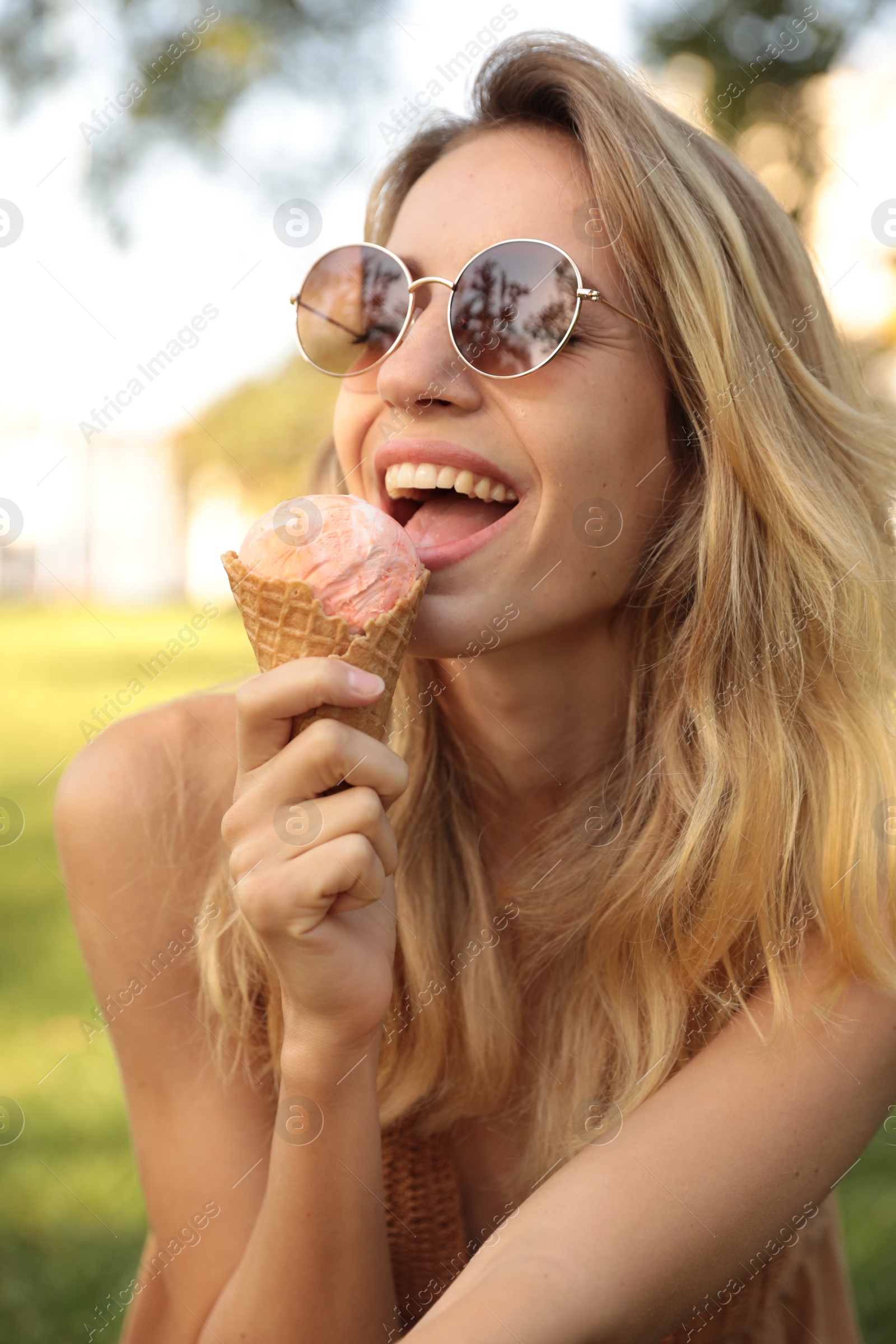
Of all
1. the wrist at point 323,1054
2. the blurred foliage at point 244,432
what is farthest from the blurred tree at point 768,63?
the blurred foliage at point 244,432

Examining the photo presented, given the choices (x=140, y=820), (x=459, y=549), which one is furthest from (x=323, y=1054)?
(x=459, y=549)

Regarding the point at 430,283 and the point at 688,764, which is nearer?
the point at 430,283

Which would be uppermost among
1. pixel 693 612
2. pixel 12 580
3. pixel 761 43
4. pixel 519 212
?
pixel 761 43

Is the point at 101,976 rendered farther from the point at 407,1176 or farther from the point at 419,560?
the point at 419,560

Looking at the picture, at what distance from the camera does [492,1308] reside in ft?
5.89

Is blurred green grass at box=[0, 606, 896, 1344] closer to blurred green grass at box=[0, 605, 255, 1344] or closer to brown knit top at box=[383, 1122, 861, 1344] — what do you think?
blurred green grass at box=[0, 605, 255, 1344]

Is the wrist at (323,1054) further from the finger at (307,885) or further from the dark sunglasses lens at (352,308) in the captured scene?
the dark sunglasses lens at (352,308)

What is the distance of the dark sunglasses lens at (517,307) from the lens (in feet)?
7.41

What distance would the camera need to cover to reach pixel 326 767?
5.90ft

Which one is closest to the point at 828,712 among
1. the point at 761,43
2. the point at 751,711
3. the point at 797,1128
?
the point at 751,711

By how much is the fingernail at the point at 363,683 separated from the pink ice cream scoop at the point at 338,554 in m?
0.15

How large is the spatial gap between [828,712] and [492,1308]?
141cm

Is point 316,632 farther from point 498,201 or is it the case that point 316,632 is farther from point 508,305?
point 498,201

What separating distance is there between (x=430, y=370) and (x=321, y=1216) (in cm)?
172
